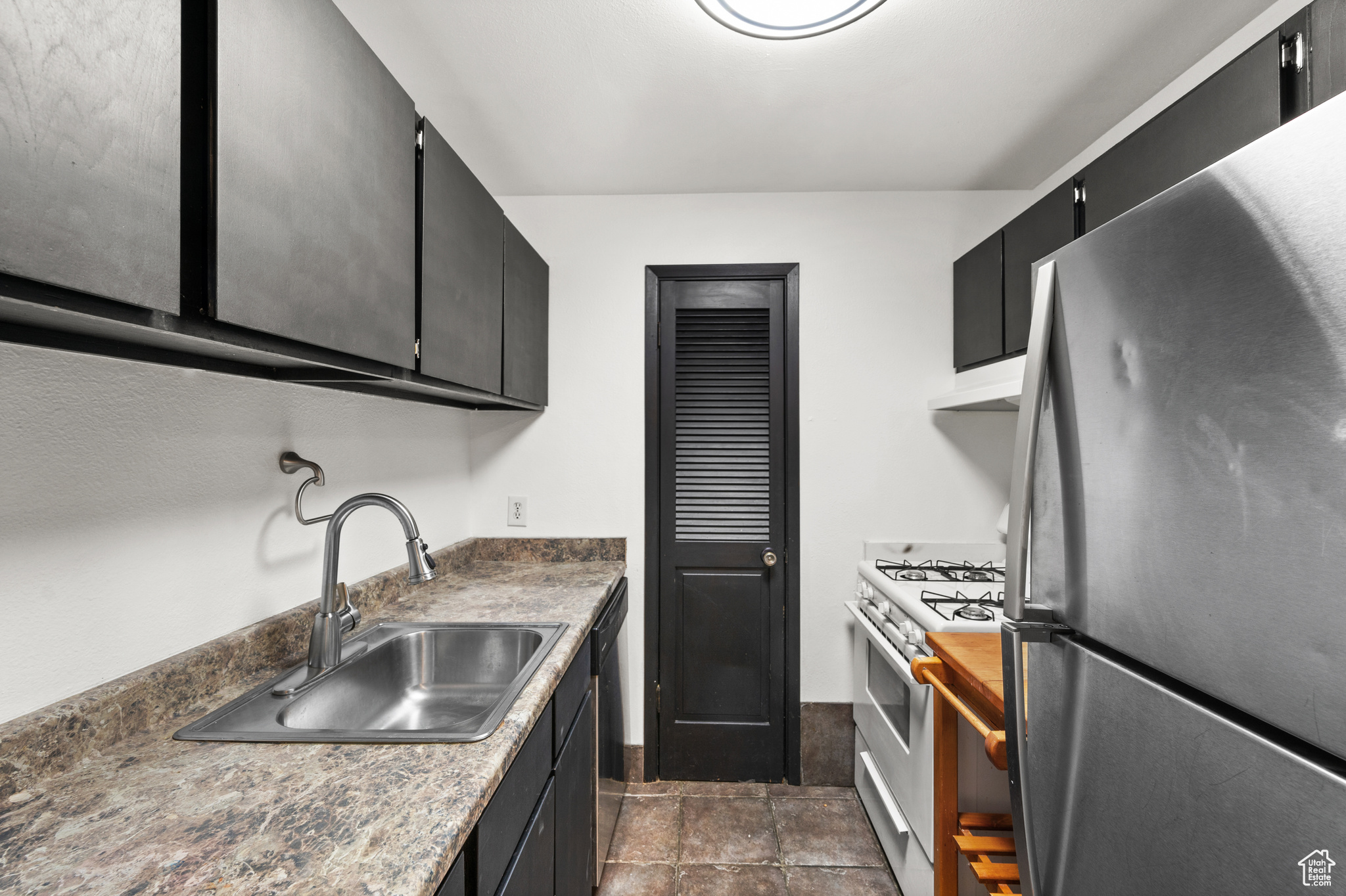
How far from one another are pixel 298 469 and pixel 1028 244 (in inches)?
88.4

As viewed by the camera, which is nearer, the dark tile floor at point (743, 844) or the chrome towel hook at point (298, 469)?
the chrome towel hook at point (298, 469)

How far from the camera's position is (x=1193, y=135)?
119 centimetres

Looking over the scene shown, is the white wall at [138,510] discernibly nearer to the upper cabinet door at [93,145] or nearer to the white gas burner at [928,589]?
the upper cabinet door at [93,145]

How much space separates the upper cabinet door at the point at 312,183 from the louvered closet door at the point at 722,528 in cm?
142

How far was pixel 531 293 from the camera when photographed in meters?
2.10

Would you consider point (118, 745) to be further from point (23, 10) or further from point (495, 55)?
point (495, 55)

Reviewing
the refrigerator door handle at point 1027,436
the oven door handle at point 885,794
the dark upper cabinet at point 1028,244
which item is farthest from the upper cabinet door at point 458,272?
the oven door handle at point 885,794

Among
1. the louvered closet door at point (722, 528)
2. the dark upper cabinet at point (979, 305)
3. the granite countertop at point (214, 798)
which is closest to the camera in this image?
the granite countertop at point (214, 798)

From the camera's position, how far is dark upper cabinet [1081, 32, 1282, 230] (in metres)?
1.03

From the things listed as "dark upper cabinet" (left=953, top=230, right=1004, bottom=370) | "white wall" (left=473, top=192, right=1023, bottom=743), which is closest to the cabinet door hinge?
"dark upper cabinet" (left=953, top=230, right=1004, bottom=370)

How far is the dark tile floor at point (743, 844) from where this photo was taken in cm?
177

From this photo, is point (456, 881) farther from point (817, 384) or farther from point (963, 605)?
point (817, 384)

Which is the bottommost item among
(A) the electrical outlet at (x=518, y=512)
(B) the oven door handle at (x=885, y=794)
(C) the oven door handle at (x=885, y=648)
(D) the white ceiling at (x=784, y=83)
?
(B) the oven door handle at (x=885, y=794)

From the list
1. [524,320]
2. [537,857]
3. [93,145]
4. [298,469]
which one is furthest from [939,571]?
[93,145]
